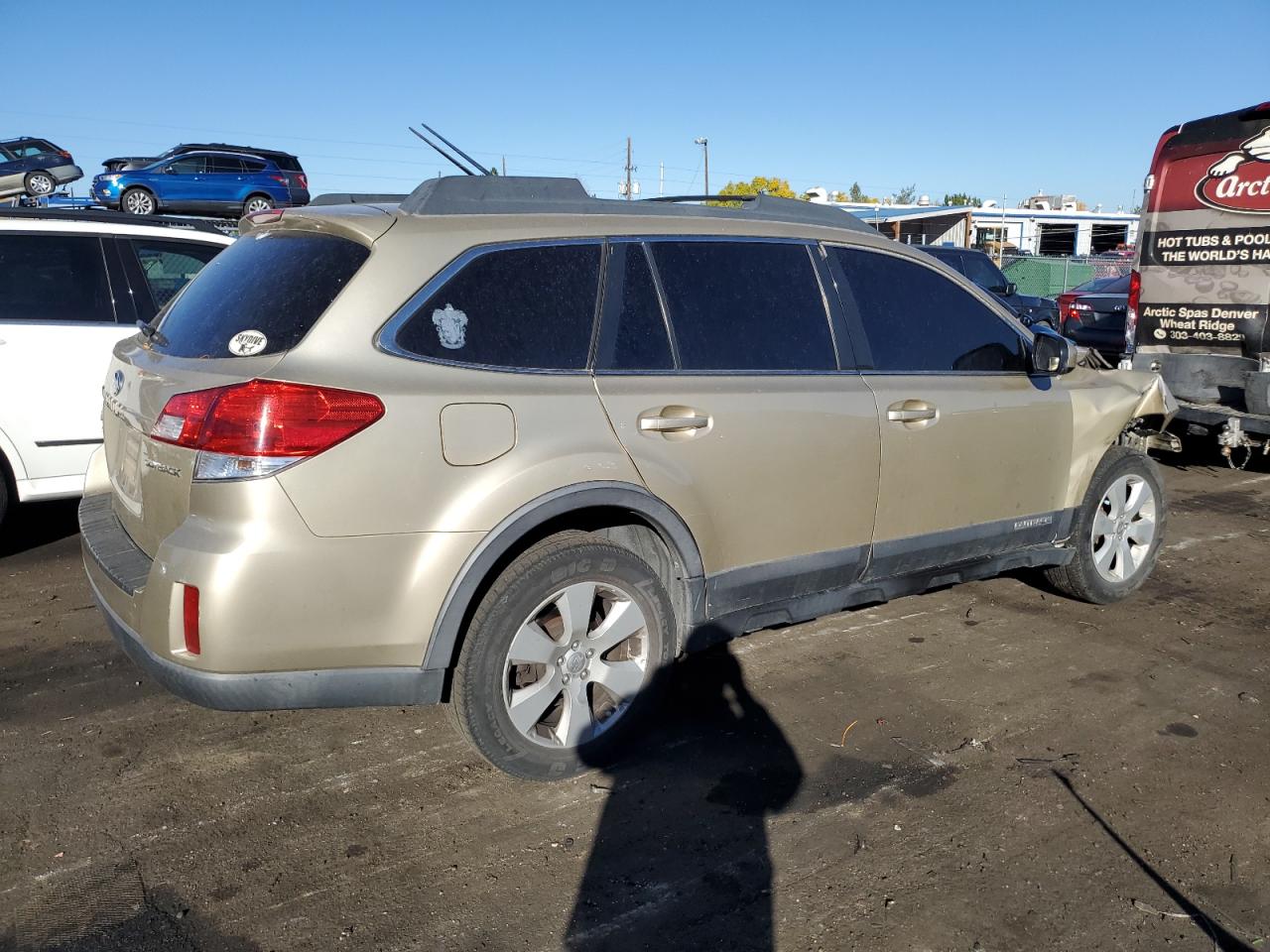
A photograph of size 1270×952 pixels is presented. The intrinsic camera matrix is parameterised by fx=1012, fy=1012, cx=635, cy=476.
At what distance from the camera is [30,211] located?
226 inches

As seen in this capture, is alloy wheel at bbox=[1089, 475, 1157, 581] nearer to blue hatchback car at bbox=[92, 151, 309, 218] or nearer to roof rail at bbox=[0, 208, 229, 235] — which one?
roof rail at bbox=[0, 208, 229, 235]

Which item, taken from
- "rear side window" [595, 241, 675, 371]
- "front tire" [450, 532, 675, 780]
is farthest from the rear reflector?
"rear side window" [595, 241, 675, 371]

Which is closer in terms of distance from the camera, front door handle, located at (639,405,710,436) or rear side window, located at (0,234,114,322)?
front door handle, located at (639,405,710,436)

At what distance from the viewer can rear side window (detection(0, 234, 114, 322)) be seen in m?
5.50

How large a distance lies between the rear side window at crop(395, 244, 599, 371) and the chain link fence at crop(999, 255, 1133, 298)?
3002cm

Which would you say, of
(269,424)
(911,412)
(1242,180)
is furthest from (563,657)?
(1242,180)

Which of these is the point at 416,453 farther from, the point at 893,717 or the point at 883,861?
the point at 893,717

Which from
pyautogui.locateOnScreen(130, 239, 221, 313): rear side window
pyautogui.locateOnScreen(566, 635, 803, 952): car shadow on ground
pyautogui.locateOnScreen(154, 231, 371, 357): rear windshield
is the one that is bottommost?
pyautogui.locateOnScreen(566, 635, 803, 952): car shadow on ground

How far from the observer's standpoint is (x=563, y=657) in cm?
325

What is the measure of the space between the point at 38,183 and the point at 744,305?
75.7 feet

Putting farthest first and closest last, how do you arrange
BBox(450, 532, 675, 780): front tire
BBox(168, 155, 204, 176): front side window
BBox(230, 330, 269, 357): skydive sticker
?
BBox(168, 155, 204, 176): front side window, BBox(450, 532, 675, 780): front tire, BBox(230, 330, 269, 357): skydive sticker

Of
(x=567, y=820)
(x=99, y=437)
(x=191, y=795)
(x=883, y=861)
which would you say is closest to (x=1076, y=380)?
(x=883, y=861)

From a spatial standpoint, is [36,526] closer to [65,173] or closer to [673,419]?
[673,419]

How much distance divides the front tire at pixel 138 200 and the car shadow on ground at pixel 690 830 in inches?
783
